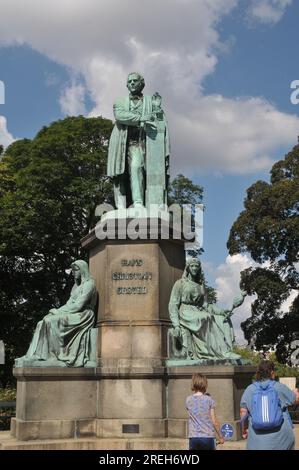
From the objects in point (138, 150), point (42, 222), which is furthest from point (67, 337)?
point (42, 222)

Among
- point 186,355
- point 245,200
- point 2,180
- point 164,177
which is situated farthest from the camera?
point 245,200

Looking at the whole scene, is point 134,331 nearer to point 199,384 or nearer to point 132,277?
point 132,277

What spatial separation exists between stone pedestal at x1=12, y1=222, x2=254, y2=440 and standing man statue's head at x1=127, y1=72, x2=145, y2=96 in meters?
3.14

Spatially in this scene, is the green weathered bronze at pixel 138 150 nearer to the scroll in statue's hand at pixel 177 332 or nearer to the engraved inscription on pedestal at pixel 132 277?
the engraved inscription on pedestal at pixel 132 277

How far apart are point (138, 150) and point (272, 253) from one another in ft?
63.8

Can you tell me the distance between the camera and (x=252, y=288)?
30812 millimetres

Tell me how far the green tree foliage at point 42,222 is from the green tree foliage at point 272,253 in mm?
7569

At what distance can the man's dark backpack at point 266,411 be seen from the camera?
235 inches

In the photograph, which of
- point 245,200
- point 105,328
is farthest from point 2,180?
point 105,328

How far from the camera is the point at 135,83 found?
1284 cm

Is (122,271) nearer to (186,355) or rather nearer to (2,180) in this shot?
(186,355)

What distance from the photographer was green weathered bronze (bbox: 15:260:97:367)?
11.0 metres
